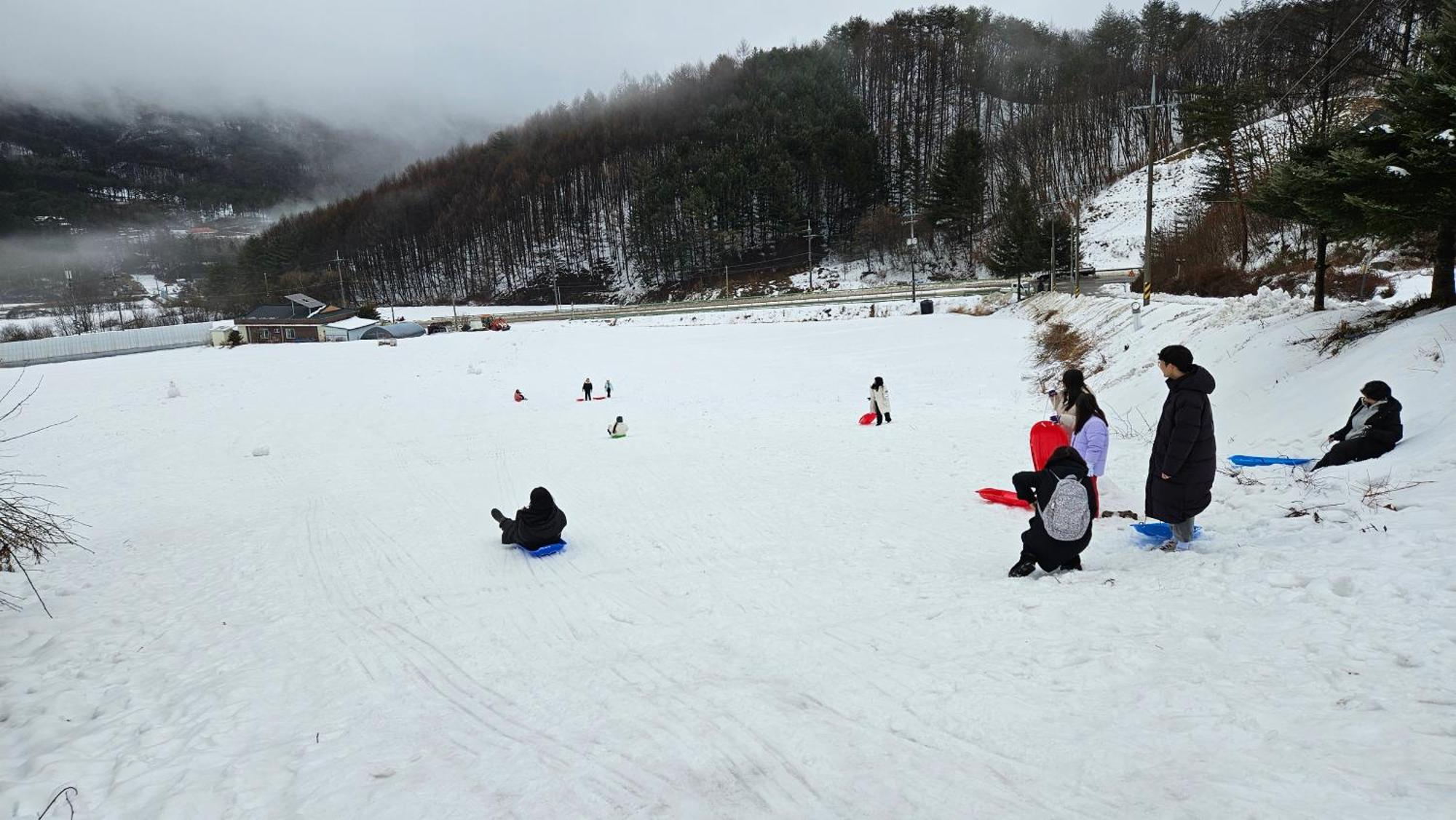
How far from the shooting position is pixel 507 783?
344cm

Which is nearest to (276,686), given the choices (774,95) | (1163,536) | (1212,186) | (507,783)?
(507,783)

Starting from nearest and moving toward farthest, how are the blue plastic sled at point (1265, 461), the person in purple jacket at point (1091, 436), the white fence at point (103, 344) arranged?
the person in purple jacket at point (1091, 436)
the blue plastic sled at point (1265, 461)
the white fence at point (103, 344)

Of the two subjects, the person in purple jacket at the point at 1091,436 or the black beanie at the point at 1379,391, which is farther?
the black beanie at the point at 1379,391

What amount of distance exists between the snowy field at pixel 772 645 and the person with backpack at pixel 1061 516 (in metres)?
0.32

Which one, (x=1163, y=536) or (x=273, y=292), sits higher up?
(x=273, y=292)

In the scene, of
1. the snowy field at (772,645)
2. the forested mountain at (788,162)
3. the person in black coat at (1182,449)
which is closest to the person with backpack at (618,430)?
the snowy field at (772,645)

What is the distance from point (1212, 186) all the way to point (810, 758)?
166 ft

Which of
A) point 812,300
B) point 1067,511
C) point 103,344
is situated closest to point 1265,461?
point 1067,511

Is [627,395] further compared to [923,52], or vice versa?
[923,52]

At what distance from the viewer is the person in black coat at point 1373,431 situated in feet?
22.0

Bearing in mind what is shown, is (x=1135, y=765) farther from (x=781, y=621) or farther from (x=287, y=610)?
(x=287, y=610)

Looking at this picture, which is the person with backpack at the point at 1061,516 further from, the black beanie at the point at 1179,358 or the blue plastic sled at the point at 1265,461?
the blue plastic sled at the point at 1265,461

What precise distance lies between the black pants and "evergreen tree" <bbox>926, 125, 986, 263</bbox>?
2660 inches

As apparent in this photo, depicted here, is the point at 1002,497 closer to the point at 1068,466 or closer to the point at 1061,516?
the point at 1061,516
